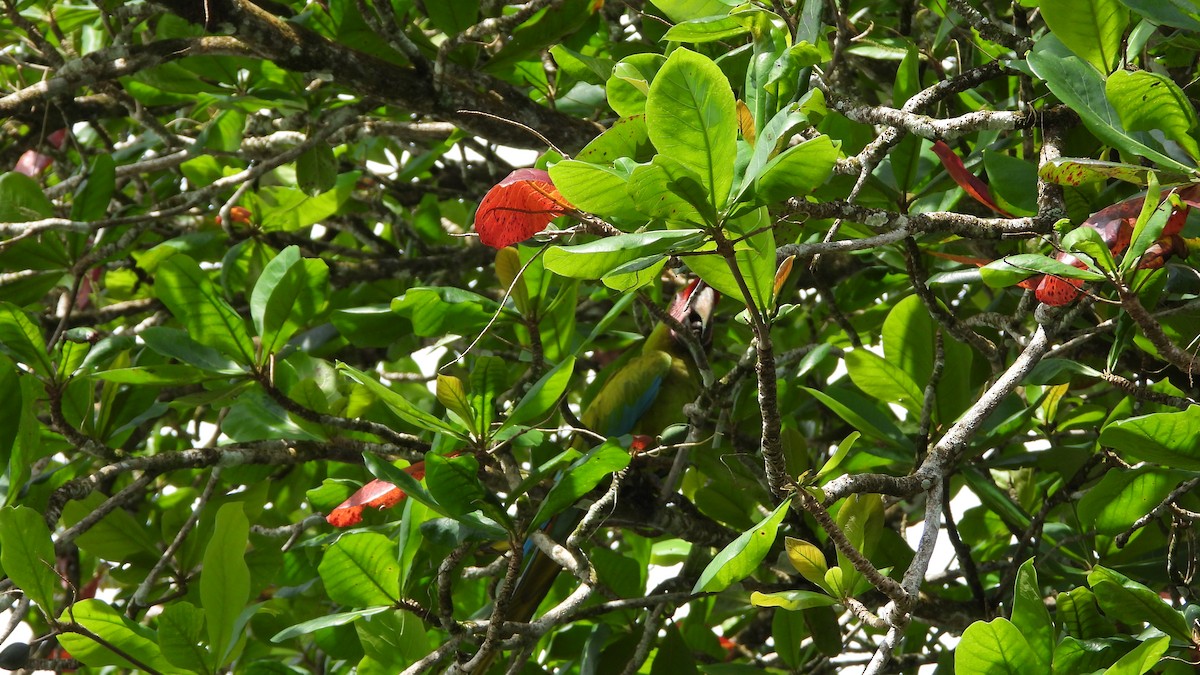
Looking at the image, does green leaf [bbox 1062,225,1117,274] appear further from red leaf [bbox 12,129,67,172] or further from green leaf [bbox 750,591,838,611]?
red leaf [bbox 12,129,67,172]

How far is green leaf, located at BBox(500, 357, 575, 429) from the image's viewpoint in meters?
1.25

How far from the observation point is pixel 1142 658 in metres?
0.98

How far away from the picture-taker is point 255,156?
2.04 metres

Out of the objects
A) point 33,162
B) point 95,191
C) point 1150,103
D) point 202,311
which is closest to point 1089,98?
point 1150,103

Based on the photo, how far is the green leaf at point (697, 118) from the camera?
848 millimetres

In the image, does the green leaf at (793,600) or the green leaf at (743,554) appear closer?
the green leaf at (743,554)

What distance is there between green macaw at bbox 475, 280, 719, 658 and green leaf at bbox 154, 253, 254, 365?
0.57 metres

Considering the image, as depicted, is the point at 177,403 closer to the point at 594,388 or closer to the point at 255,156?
the point at 255,156

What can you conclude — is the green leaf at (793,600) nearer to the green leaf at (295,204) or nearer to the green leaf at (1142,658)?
the green leaf at (1142,658)

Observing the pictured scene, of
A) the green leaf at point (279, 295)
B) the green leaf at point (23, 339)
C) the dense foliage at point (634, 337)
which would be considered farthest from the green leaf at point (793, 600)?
the green leaf at point (23, 339)

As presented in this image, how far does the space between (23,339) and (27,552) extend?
1.42ft

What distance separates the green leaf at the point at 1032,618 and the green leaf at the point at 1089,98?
0.43 meters

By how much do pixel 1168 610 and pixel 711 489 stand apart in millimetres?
707

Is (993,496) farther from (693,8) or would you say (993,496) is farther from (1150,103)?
(693,8)
